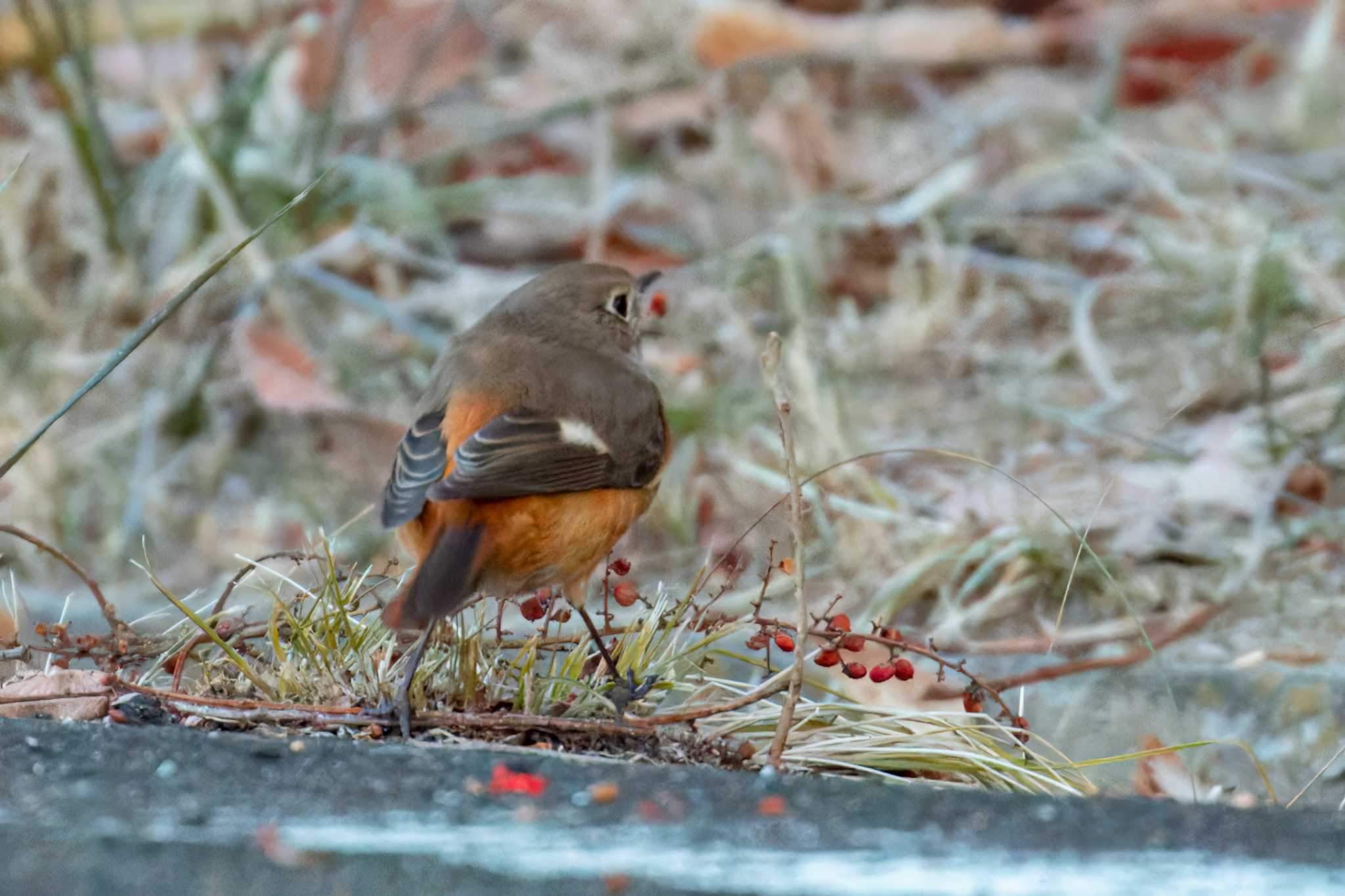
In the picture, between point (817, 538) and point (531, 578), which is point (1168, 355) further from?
point (531, 578)

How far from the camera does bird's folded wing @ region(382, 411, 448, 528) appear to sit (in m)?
2.83

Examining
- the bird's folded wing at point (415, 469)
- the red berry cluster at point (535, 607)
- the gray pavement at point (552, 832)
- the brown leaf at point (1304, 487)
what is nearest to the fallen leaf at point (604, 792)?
the gray pavement at point (552, 832)

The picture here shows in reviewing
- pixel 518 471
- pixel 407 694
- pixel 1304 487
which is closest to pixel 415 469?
pixel 518 471

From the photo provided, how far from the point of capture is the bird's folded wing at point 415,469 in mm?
2826

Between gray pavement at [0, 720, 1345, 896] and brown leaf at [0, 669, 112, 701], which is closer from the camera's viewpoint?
gray pavement at [0, 720, 1345, 896]

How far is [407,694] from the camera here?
99.2 inches

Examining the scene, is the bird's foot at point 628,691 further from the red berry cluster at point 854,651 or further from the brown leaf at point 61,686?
the brown leaf at point 61,686

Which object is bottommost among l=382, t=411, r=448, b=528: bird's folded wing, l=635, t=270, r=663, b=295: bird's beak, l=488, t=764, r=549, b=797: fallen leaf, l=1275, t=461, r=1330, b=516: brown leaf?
l=488, t=764, r=549, b=797: fallen leaf

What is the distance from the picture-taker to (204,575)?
187 inches

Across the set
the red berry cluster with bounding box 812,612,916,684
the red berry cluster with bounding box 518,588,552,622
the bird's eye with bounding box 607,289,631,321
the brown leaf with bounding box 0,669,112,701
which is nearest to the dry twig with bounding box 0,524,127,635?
the brown leaf with bounding box 0,669,112,701

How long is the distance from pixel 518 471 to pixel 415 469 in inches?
7.4

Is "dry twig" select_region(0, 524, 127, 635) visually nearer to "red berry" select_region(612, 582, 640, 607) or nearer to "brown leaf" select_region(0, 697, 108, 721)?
"brown leaf" select_region(0, 697, 108, 721)

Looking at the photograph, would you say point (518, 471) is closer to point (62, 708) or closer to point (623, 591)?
point (623, 591)

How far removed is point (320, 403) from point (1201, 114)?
3.79 metres
